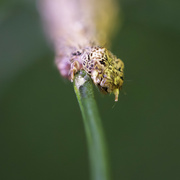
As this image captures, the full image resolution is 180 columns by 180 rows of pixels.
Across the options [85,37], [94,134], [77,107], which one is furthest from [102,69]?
[77,107]

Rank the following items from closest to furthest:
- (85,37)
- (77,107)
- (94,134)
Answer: (94,134) → (85,37) → (77,107)

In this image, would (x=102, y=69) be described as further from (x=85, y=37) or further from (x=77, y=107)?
(x=77, y=107)

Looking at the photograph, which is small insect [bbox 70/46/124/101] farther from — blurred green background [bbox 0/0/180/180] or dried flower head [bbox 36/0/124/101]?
blurred green background [bbox 0/0/180/180]

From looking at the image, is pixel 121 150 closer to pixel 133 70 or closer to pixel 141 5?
pixel 133 70

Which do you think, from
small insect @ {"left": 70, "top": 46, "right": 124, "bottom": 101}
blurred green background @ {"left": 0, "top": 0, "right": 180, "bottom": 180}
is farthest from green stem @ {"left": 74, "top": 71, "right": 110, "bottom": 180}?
blurred green background @ {"left": 0, "top": 0, "right": 180, "bottom": 180}

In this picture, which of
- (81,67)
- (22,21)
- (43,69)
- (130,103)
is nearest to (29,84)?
(43,69)
